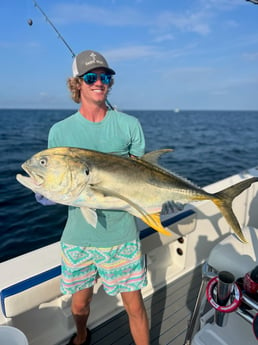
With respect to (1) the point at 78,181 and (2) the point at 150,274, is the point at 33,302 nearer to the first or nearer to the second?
(1) the point at 78,181

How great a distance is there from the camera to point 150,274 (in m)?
3.47

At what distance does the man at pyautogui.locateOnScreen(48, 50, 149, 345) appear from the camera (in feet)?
6.64

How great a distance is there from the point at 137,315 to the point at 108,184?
123cm

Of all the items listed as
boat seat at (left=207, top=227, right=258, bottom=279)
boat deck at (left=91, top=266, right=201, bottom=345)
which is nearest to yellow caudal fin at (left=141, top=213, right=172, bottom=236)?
boat seat at (left=207, top=227, right=258, bottom=279)

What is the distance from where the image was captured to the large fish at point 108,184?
164cm

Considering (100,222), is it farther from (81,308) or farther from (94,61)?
(94,61)

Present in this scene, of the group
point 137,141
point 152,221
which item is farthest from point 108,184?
point 137,141

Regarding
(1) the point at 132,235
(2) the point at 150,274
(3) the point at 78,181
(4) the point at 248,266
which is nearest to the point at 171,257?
(2) the point at 150,274

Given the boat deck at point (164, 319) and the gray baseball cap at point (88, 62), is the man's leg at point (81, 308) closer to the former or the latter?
the boat deck at point (164, 319)

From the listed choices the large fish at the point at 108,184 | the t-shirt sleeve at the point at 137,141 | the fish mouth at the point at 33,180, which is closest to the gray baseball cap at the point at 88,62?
the t-shirt sleeve at the point at 137,141

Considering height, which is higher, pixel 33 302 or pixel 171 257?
pixel 33 302

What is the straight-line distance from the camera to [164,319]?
3.04 meters

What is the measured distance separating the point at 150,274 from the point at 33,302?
164cm

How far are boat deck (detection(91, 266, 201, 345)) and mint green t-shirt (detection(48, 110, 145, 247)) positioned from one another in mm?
1379
